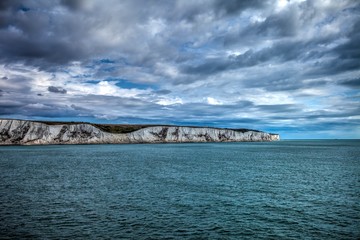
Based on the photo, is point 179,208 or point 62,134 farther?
point 62,134

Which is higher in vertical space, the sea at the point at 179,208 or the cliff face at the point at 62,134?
the cliff face at the point at 62,134

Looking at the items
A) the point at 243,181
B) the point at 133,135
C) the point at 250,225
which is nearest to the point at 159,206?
the point at 250,225

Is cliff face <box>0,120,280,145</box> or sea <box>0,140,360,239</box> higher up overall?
cliff face <box>0,120,280,145</box>

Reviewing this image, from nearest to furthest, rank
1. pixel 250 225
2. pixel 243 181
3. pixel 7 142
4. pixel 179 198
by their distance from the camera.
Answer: pixel 250 225
pixel 179 198
pixel 243 181
pixel 7 142

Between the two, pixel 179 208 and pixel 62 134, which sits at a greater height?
pixel 62 134

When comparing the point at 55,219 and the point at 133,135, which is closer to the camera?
the point at 55,219

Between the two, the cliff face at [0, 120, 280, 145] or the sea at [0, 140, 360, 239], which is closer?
the sea at [0, 140, 360, 239]

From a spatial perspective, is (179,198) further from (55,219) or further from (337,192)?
(337,192)

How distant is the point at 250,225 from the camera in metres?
20.5

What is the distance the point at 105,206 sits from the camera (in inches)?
1001

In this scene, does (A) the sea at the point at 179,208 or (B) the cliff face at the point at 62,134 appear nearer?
(A) the sea at the point at 179,208

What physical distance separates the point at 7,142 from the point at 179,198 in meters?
143

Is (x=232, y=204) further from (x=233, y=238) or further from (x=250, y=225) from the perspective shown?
(x=233, y=238)

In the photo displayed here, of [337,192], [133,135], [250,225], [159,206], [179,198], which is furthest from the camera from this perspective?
[133,135]
